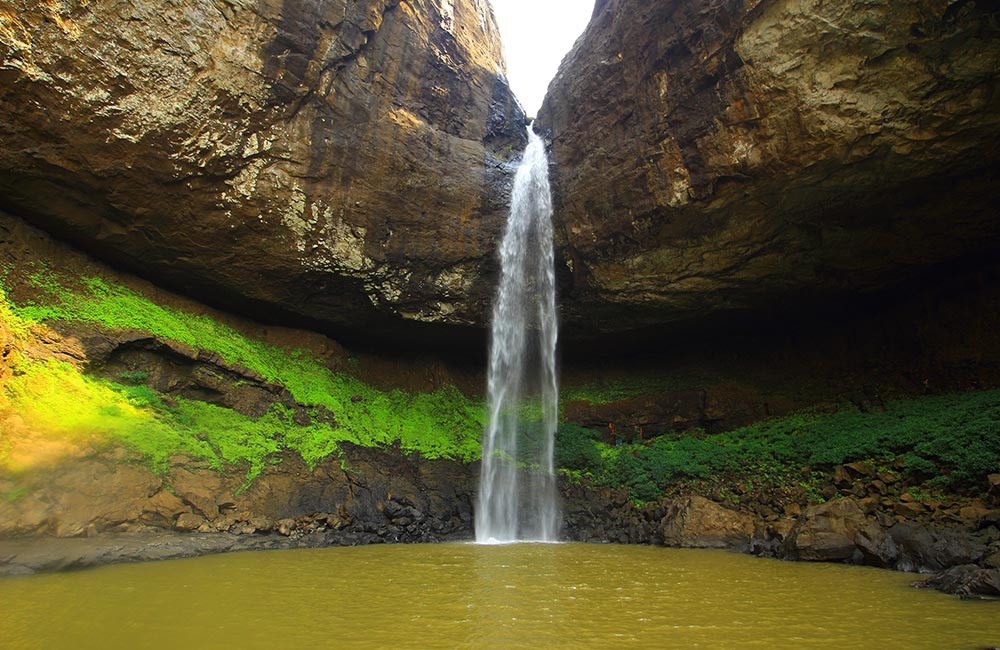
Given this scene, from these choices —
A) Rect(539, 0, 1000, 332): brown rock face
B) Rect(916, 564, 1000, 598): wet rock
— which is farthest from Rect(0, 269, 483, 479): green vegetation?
Rect(916, 564, 1000, 598): wet rock

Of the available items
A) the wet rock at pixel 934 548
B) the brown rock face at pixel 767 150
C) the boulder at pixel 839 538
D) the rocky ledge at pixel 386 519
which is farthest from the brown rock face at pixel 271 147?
the wet rock at pixel 934 548

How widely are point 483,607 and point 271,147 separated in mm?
11456

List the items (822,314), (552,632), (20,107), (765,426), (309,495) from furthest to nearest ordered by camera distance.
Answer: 1. (822,314)
2. (765,426)
3. (309,495)
4. (20,107)
5. (552,632)

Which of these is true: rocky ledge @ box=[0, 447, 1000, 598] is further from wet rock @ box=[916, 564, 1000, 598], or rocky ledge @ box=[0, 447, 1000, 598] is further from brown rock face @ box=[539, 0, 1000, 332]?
brown rock face @ box=[539, 0, 1000, 332]

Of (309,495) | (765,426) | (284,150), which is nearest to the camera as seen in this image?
(309,495)

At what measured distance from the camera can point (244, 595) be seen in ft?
18.8

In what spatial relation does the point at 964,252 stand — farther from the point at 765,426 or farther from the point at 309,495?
the point at 309,495

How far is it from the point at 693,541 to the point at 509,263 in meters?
8.65

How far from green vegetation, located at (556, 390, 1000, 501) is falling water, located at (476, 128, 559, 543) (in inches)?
45.1

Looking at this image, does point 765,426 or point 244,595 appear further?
point 765,426

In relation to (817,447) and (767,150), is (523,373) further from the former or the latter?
(767,150)

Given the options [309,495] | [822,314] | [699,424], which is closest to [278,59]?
[309,495]

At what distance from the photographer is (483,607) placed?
209 inches

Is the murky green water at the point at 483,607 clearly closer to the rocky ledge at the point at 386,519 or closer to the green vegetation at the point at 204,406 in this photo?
the rocky ledge at the point at 386,519
